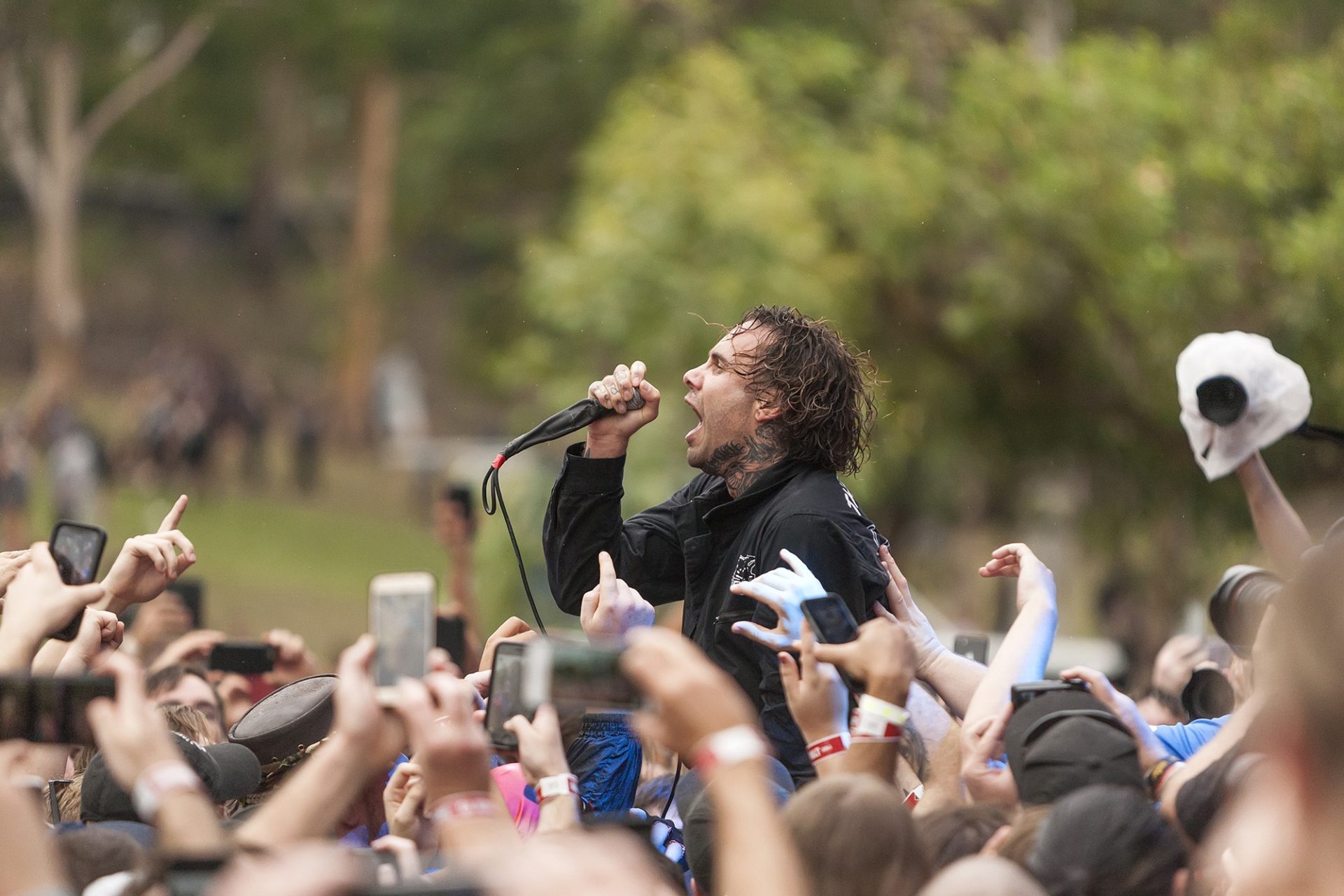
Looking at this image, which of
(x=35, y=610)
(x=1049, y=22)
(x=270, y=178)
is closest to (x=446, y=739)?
(x=35, y=610)

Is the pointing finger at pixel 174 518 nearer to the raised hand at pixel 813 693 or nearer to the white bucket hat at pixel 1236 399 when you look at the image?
the raised hand at pixel 813 693

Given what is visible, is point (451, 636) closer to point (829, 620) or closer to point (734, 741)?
point (829, 620)

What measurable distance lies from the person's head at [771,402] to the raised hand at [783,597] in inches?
40.1

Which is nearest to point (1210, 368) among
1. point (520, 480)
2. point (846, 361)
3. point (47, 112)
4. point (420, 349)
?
point (846, 361)

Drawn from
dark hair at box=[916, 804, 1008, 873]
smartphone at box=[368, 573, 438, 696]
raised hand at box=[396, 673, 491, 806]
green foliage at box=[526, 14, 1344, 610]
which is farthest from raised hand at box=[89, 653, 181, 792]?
green foliage at box=[526, 14, 1344, 610]

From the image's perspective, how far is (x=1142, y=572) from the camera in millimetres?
19203

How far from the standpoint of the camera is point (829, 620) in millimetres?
3045

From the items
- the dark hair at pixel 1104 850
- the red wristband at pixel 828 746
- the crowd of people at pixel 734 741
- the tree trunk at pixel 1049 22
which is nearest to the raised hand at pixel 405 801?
the crowd of people at pixel 734 741

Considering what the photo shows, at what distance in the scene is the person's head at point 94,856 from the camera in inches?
114

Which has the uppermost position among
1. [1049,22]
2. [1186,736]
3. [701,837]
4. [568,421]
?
[1049,22]

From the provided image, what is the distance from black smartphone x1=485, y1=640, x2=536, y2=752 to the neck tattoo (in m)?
1.47

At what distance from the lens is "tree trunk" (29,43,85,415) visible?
30703 millimetres

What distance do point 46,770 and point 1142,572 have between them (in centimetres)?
1688

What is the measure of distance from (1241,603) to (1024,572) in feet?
2.81
